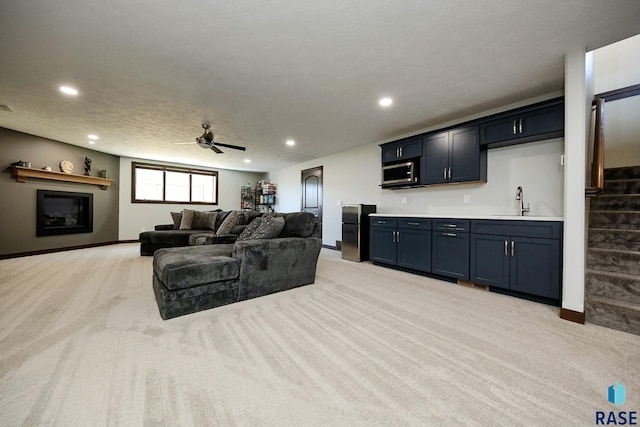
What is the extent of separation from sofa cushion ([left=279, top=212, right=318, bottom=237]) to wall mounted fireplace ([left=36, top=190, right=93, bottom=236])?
543 cm

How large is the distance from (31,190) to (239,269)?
214 inches

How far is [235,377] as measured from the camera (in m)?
1.37

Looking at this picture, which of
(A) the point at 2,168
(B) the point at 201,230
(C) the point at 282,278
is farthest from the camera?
(B) the point at 201,230

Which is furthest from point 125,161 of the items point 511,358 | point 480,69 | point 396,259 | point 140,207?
point 511,358

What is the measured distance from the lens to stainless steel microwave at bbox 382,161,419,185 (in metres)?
4.02

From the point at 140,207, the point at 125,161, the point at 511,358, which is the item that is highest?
the point at 125,161

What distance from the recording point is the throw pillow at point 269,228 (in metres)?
2.91

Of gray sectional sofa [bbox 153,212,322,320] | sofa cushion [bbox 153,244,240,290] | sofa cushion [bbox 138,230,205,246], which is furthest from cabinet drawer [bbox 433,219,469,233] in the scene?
sofa cushion [bbox 138,230,205,246]

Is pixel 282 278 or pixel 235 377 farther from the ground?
pixel 282 278

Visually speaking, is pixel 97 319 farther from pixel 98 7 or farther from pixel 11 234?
pixel 11 234

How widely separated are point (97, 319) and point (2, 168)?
15.9ft

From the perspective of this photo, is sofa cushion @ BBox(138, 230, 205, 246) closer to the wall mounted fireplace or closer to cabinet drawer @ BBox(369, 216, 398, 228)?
the wall mounted fireplace

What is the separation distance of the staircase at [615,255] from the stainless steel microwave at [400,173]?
6.86ft
